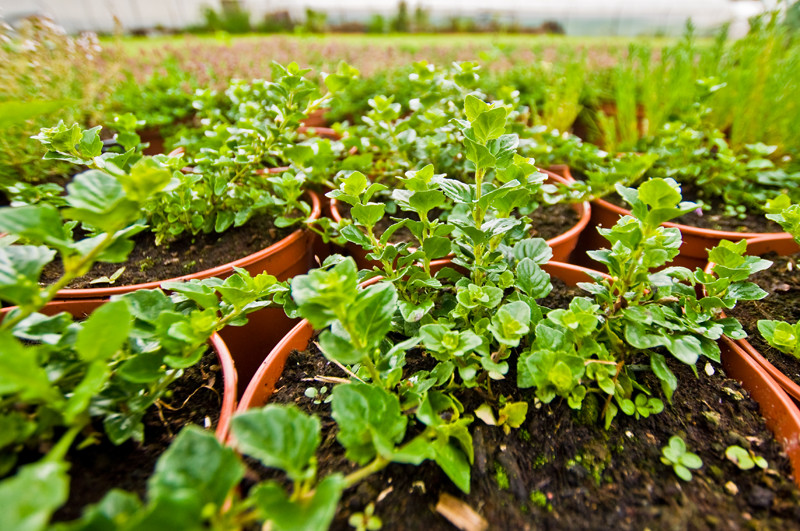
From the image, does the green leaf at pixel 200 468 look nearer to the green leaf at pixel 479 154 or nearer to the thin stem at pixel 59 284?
the thin stem at pixel 59 284

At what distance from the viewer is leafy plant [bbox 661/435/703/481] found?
0.67 m

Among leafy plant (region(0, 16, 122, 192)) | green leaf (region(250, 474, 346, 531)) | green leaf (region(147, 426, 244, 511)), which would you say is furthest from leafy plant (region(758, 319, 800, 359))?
leafy plant (region(0, 16, 122, 192))

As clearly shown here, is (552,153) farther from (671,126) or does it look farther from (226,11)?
(226,11)

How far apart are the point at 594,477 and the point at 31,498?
0.72 m

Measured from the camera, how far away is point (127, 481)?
0.62 metres

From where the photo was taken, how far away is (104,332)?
54 cm

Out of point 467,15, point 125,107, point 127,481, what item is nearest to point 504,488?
point 127,481

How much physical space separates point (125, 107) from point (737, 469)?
106 inches

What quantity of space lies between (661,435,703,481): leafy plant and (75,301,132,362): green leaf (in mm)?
829

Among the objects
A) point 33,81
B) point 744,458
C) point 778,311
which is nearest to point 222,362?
point 744,458

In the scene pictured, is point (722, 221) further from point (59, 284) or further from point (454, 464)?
point (59, 284)

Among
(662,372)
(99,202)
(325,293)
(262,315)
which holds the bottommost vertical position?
(262,315)

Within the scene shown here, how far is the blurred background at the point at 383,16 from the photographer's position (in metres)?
9.03

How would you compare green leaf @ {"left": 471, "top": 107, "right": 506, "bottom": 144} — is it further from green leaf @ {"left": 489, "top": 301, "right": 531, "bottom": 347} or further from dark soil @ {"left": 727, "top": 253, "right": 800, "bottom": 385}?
dark soil @ {"left": 727, "top": 253, "right": 800, "bottom": 385}
